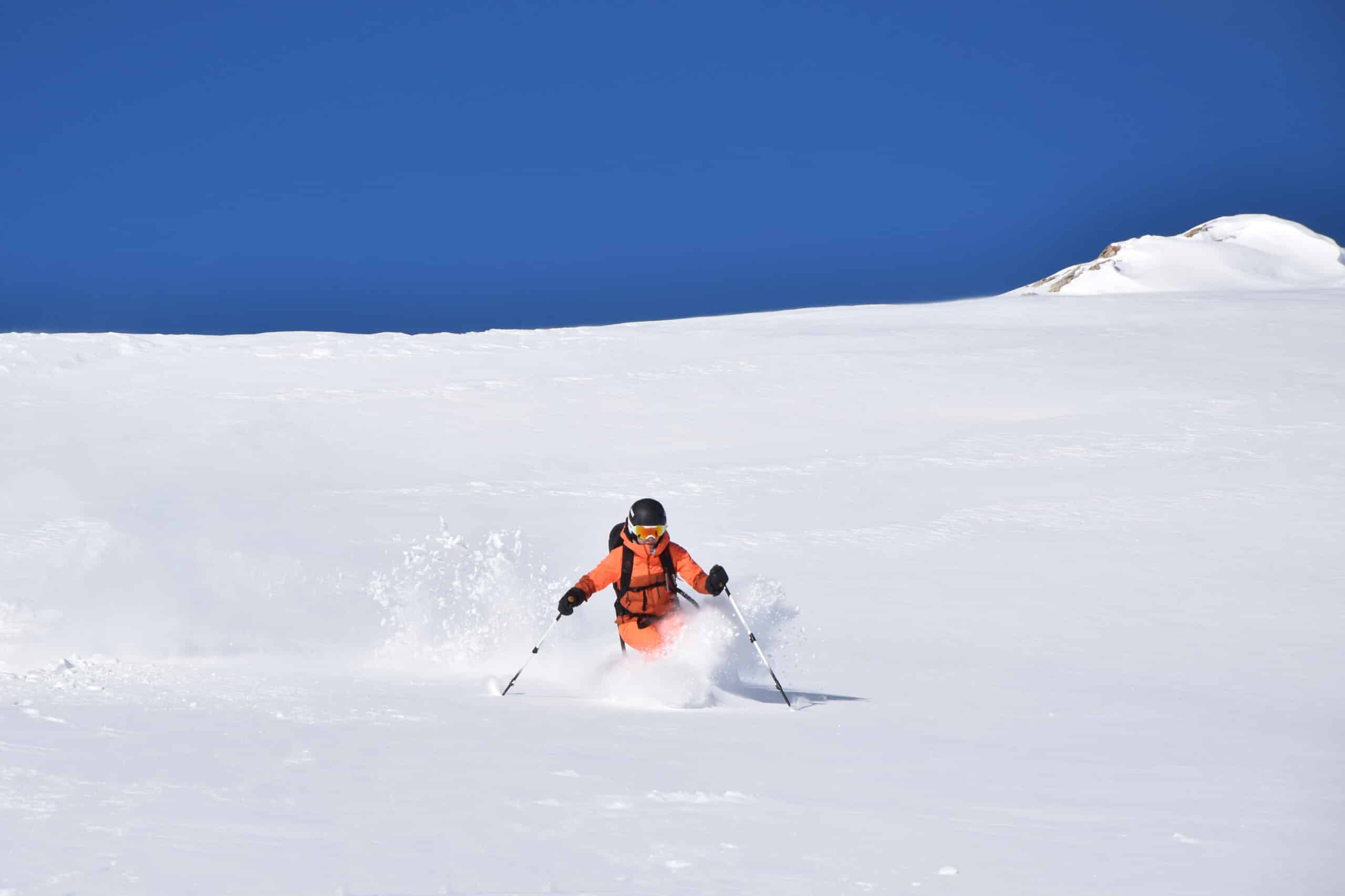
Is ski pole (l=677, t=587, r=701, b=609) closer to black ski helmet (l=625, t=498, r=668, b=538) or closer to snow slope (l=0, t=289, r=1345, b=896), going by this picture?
A: snow slope (l=0, t=289, r=1345, b=896)

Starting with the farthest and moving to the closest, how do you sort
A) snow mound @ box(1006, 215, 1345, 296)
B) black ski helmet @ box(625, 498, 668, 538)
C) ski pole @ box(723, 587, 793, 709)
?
snow mound @ box(1006, 215, 1345, 296)
black ski helmet @ box(625, 498, 668, 538)
ski pole @ box(723, 587, 793, 709)

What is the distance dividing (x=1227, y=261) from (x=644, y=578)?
84.6 metres

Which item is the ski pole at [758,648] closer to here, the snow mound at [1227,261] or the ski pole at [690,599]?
the ski pole at [690,599]

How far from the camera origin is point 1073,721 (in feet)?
19.9

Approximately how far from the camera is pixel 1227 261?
80.6 metres

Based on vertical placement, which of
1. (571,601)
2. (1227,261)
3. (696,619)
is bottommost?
(696,619)

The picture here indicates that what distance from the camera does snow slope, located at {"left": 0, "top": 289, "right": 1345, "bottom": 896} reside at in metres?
3.61

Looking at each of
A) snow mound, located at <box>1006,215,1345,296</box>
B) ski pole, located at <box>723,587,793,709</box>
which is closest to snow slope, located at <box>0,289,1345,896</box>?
ski pole, located at <box>723,587,793,709</box>

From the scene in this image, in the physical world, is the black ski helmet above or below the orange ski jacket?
above

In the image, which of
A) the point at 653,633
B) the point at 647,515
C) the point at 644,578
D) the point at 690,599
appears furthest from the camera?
the point at 690,599

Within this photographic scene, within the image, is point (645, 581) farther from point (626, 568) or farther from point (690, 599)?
point (690, 599)

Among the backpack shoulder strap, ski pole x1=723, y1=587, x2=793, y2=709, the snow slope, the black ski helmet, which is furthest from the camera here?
the backpack shoulder strap

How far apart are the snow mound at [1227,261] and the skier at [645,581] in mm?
70838

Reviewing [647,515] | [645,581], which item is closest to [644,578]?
[645,581]
